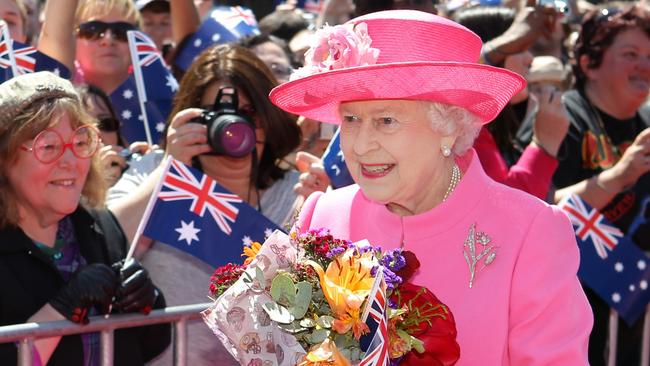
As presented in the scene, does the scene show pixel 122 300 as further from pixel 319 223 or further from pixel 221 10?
pixel 221 10

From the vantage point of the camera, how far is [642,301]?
530 centimetres

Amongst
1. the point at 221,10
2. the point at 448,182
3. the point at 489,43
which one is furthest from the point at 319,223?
the point at 221,10

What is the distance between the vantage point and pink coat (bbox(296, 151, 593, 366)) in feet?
9.40

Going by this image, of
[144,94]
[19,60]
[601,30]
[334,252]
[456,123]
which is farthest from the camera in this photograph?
[601,30]

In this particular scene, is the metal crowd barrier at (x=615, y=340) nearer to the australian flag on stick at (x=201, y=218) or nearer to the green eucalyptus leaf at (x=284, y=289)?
the australian flag on stick at (x=201, y=218)

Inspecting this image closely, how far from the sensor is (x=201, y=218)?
173 inches

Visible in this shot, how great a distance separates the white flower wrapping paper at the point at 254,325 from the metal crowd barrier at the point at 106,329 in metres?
1.07

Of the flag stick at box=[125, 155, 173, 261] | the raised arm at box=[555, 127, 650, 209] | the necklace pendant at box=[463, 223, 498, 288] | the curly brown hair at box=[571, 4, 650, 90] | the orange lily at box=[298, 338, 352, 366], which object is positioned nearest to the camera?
the orange lily at box=[298, 338, 352, 366]

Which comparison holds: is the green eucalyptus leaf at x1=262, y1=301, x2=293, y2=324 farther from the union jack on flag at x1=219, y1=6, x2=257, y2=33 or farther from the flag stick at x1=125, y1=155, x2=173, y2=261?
the union jack on flag at x1=219, y1=6, x2=257, y2=33

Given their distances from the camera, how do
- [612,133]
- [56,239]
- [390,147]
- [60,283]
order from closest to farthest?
1. [390,147]
2. [60,283]
3. [56,239]
4. [612,133]

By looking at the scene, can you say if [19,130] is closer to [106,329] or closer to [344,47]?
[106,329]

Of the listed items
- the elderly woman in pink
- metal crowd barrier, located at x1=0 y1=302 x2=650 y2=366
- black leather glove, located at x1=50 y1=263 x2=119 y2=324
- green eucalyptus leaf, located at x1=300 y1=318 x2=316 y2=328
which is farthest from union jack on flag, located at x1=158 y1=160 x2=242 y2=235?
green eucalyptus leaf, located at x1=300 y1=318 x2=316 y2=328

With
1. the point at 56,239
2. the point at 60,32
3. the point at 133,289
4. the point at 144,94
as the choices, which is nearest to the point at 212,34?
the point at 144,94

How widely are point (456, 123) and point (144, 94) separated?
2465 millimetres
